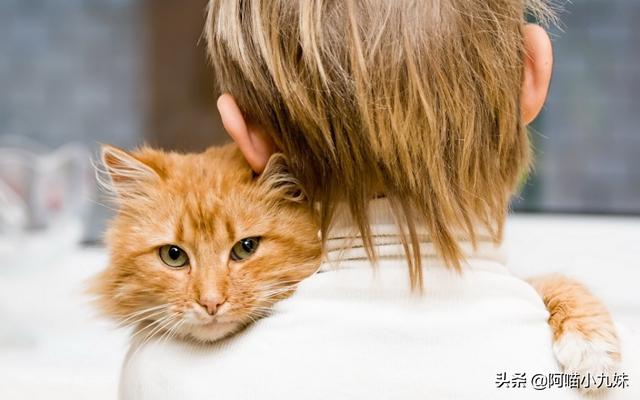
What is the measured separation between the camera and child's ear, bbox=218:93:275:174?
98 centimetres

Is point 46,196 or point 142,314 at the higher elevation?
point 46,196

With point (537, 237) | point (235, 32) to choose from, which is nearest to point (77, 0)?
point (537, 237)

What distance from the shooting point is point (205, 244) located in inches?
40.4

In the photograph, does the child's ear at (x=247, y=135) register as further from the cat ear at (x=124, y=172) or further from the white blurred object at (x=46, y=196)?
the white blurred object at (x=46, y=196)

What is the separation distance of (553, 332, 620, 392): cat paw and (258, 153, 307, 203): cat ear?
0.39 m

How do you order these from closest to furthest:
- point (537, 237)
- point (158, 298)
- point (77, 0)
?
1. point (158, 298)
2. point (537, 237)
3. point (77, 0)

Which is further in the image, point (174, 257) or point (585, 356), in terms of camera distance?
point (174, 257)

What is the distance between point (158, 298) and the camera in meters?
1.05

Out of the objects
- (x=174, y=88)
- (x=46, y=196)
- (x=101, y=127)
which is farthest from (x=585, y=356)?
(x=101, y=127)

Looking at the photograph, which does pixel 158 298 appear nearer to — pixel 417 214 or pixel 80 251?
pixel 417 214

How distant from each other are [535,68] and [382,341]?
0.41 meters

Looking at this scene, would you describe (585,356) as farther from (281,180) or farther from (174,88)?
(174,88)

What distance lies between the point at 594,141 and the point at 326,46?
158cm

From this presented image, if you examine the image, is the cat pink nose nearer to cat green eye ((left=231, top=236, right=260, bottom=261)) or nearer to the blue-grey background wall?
cat green eye ((left=231, top=236, right=260, bottom=261))
